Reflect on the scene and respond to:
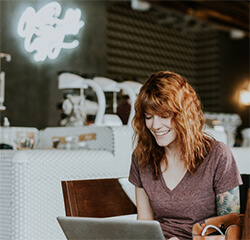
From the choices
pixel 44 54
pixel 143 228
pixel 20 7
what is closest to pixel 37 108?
pixel 20 7

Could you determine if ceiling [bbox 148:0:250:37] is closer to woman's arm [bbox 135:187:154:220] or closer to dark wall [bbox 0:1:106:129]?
dark wall [bbox 0:1:106:129]

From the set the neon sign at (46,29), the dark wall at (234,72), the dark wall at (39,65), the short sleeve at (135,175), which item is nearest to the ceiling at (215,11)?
the dark wall at (234,72)

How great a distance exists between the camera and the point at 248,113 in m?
10.2

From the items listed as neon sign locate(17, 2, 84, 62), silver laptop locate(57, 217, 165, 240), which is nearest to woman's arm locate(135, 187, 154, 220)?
silver laptop locate(57, 217, 165, 240)

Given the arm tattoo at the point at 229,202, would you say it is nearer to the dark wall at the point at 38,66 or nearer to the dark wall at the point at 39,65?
the dark wall at the point at 39,65

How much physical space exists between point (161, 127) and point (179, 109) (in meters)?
0.09

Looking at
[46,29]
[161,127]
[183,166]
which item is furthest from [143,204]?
[46,29]

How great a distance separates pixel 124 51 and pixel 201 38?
8.17 ft

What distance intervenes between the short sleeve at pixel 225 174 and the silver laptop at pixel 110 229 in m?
0.43

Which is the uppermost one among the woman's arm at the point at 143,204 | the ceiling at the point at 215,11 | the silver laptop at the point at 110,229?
the ceiling at the point at 215,11

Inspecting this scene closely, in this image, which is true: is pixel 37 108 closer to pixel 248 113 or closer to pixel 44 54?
pixel 44 54

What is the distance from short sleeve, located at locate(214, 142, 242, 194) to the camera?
4.95 feet

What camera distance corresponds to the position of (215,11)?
7.92 metres

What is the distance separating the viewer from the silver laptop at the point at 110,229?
1.15m
